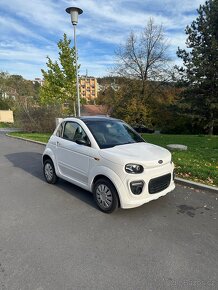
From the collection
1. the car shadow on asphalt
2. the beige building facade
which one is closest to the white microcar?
the car shadow on asphalt

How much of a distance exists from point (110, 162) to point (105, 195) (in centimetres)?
63

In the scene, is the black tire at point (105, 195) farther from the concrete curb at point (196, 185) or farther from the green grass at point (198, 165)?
the green grass at point (198, 165)

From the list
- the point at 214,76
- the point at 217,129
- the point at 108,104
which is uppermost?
the point at 214,76

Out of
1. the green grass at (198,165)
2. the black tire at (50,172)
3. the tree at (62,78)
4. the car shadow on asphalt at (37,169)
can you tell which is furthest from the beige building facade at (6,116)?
the green grass at (198,165)

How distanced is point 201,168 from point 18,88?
207ft

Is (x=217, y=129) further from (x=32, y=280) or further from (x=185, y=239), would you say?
(x=32, y=280)

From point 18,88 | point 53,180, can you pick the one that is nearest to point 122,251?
point 53,180

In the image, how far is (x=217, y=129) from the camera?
945 inches

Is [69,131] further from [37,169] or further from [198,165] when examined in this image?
[198,165]

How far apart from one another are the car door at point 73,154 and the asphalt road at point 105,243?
492mm

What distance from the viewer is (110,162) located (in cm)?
395

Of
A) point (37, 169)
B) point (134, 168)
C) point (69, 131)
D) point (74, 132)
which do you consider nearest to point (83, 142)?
point (74, 132)

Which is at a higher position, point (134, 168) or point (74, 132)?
point (74, 132)

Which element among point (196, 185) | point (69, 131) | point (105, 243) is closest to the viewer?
point (105, 243)
